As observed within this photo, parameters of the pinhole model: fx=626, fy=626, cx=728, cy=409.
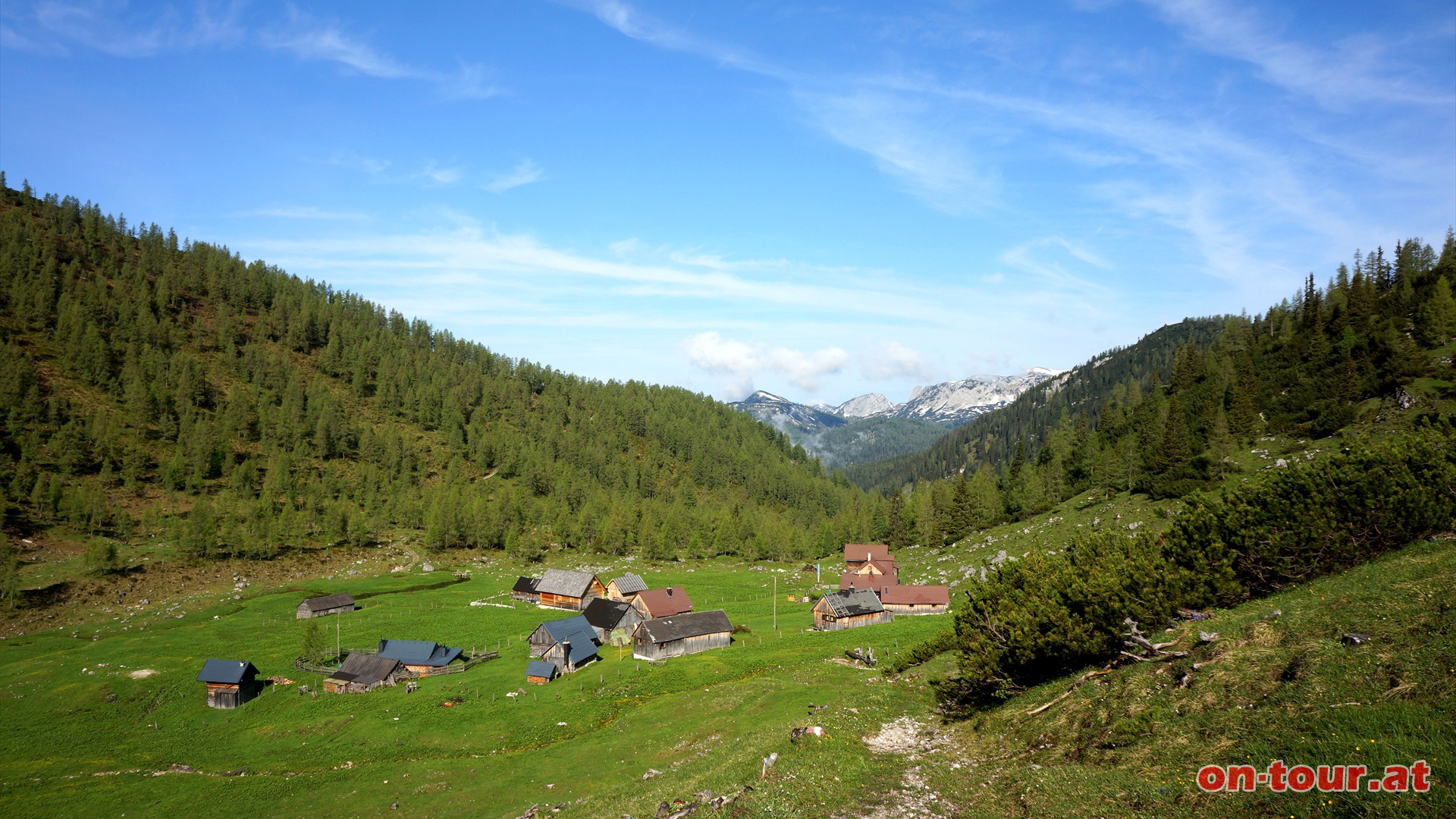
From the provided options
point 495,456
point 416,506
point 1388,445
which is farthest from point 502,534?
point 1388,445

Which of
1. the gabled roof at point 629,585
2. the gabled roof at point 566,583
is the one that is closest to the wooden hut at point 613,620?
the gabled roof at point 629,585

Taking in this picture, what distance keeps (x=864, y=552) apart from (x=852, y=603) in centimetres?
3883

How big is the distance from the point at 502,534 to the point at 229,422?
240ft

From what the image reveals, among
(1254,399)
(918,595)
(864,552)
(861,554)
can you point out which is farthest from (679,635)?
(1254,399)

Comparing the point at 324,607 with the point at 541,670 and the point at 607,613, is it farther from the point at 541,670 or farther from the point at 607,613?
the point at 541,670

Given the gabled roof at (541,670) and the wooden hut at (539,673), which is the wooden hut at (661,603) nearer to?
the gabled roof at (541,670)

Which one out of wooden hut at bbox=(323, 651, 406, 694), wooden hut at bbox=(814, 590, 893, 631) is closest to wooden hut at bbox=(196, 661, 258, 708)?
wooden hut at bbox=(323, 651, 406, 694)

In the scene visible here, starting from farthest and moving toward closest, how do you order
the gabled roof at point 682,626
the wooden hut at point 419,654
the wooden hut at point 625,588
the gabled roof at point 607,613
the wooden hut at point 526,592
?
the wooden hut at point 526,592
the wooden hut at point 625,588
the gabled roof at point 607,613
the gabled roof at point 682,626
the wooden hut at point 419,654

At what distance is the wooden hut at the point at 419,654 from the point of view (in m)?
63.0

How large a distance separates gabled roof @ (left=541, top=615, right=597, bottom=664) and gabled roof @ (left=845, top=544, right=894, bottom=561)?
60.5 meters

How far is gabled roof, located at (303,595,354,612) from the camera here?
87.8 m

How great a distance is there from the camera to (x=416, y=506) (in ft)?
481

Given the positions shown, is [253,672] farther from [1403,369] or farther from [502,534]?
[1403,369]

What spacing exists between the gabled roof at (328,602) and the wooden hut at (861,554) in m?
82.6
